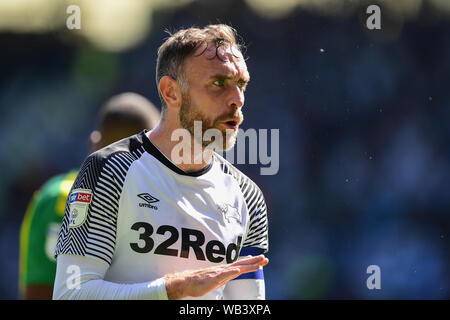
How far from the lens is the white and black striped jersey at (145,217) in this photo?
303cm

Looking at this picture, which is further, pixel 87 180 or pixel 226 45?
pixel 226 45

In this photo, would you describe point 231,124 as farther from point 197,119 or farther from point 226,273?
point 226,273

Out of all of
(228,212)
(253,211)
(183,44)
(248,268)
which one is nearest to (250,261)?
(248,268)

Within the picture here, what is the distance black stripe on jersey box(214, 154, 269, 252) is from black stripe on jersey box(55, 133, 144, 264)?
2.02 feet

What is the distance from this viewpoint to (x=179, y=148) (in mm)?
3332

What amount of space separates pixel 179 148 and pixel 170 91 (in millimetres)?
305

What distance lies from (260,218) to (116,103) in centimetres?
174

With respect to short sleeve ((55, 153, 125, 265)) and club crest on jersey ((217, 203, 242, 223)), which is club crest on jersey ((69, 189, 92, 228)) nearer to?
short sleeve ((55, 153, 125, 265))

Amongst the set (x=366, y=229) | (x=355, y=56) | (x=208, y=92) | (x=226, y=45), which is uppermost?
(x=355, y=56)

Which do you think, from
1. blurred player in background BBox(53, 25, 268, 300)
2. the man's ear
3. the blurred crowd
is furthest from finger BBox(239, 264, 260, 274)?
the blurred crowd

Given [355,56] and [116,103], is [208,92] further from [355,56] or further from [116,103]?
[355,56]

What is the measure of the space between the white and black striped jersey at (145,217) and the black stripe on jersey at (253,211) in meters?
0.09
